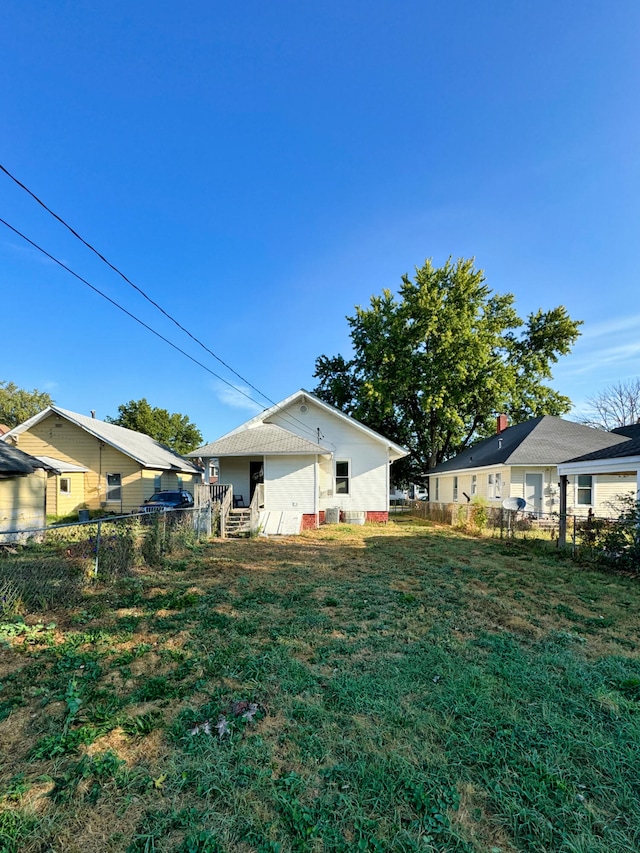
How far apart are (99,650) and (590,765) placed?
15.9ft

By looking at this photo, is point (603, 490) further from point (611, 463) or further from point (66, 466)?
point (66, 466)

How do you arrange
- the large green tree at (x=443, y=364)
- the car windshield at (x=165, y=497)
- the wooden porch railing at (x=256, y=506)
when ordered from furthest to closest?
the large green tree at (x=443, y=364)
the car windshield at (x=165, y=497)
the wooden porch railing at (x=256, y=506)

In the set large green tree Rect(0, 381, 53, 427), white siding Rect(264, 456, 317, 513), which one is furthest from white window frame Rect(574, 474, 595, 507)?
large green tree Rect(0, 381, 53, 427)

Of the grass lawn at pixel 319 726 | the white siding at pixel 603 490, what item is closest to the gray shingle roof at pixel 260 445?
the grass lawn at pixel 319 726

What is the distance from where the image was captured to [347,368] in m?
32.0

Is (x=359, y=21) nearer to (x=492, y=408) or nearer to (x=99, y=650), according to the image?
(x=99, y=650)

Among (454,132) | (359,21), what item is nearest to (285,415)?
(454,132)

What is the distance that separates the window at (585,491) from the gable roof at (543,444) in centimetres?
133

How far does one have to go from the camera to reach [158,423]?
44.4 metres

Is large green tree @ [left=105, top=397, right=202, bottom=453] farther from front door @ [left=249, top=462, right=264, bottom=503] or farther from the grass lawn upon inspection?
the grass lawn

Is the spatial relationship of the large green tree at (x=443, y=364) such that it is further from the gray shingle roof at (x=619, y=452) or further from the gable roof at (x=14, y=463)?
the gable roof at (x=14, y=463)

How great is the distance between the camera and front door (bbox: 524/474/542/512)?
17625 millimetres

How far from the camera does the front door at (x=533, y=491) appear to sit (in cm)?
1762

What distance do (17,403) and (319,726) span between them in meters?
56.1
